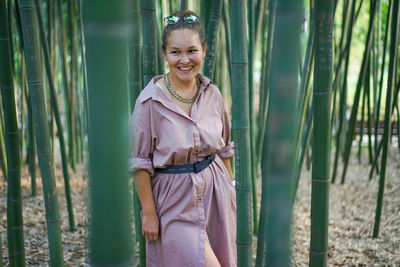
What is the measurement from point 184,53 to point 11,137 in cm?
66

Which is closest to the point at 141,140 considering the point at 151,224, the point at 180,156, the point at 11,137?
the point at 180,156

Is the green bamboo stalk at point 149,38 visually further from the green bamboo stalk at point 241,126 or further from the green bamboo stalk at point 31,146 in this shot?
the green bamboo stalk at point 31,146

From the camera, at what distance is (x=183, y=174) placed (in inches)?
45.6

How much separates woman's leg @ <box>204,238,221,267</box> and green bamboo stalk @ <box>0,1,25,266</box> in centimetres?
68

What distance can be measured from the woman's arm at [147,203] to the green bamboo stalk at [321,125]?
0.39m

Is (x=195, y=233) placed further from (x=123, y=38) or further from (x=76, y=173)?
(x=76, y=173)

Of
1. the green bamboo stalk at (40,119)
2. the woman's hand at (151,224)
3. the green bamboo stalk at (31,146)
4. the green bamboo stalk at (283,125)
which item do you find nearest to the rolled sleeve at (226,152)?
the woman's hand at (151,224)

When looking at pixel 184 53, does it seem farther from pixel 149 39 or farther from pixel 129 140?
pixel 129 140

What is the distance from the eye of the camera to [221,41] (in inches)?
121

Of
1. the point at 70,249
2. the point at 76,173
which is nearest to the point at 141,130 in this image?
the point at 70,249

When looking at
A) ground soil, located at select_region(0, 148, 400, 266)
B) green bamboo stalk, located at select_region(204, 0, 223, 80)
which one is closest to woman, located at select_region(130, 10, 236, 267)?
green bamboo stalk, located at select_region(204, 0, 223, 80)

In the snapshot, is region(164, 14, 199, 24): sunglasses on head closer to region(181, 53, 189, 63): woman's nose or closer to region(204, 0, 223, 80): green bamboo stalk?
region(181, 53, 189, 63): woman's nose

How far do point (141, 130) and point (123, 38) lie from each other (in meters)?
0.59

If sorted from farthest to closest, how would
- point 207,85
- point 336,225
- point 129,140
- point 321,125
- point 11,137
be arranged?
point 336,225 → point 11,137 → point 207,85 → point 321,125 → point 129,140
